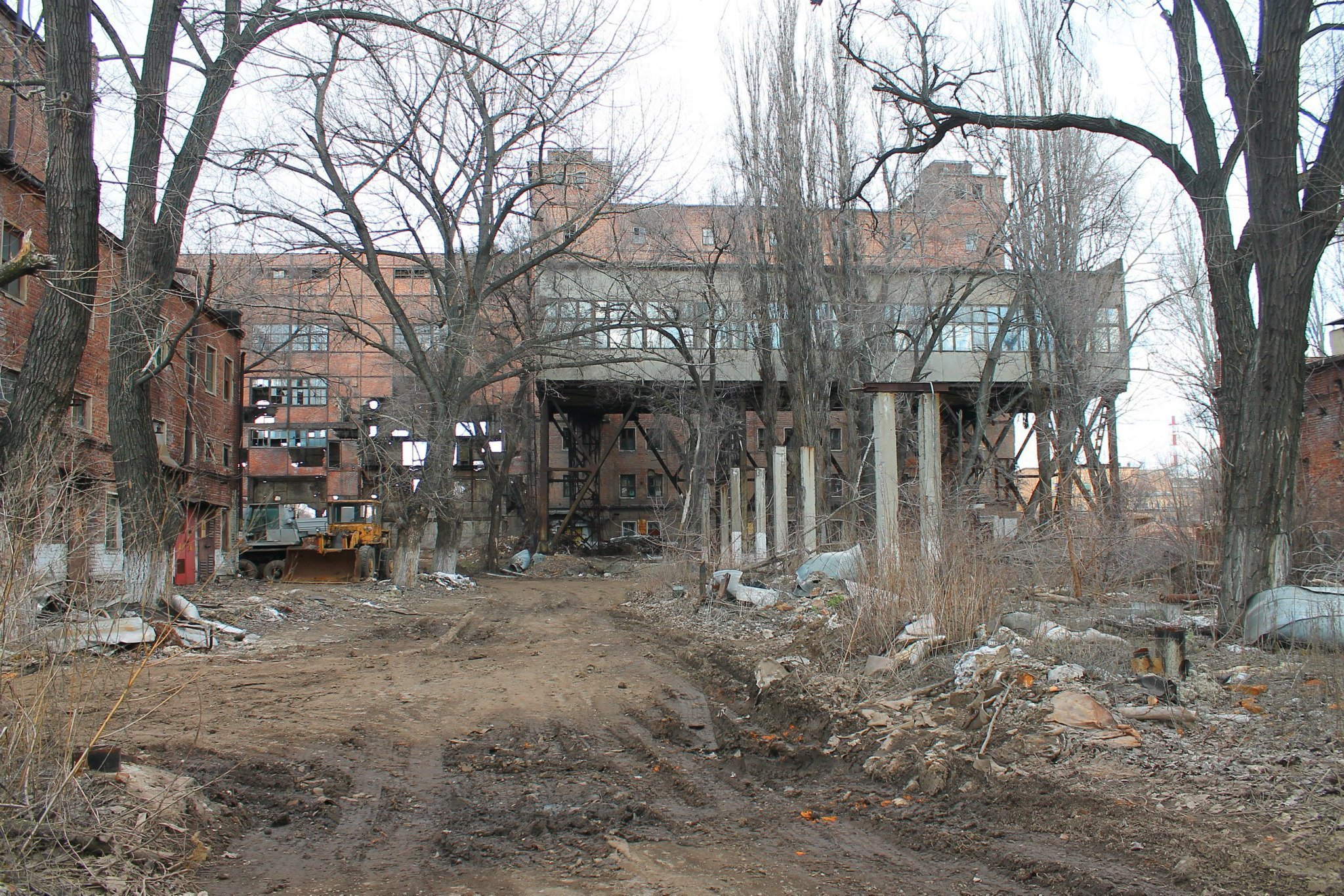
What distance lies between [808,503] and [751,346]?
1022cm

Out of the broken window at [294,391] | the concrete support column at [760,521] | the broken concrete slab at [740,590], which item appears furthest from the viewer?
the broken window at [294,391]

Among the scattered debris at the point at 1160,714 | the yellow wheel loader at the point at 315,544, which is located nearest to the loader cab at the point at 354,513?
the yellow wheel loader at the point at 315,544

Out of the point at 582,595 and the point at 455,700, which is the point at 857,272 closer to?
the point at 582,595

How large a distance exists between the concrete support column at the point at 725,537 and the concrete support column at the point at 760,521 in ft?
1.86

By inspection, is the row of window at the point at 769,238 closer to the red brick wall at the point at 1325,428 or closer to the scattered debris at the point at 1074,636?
the red brick wall at the point at 1325,428

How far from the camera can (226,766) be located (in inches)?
217

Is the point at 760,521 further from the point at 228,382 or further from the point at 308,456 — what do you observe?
the point at 308,456

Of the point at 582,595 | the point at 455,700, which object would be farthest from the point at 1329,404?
the point at 455,700

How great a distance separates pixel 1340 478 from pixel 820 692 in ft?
61.3

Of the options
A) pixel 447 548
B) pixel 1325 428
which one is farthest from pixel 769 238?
A: pixel 1325 428

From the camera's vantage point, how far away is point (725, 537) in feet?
65.8

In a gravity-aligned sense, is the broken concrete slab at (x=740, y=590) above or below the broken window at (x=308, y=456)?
below

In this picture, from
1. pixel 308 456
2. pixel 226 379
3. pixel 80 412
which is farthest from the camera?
pixel 308 456

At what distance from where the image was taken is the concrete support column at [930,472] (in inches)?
337
